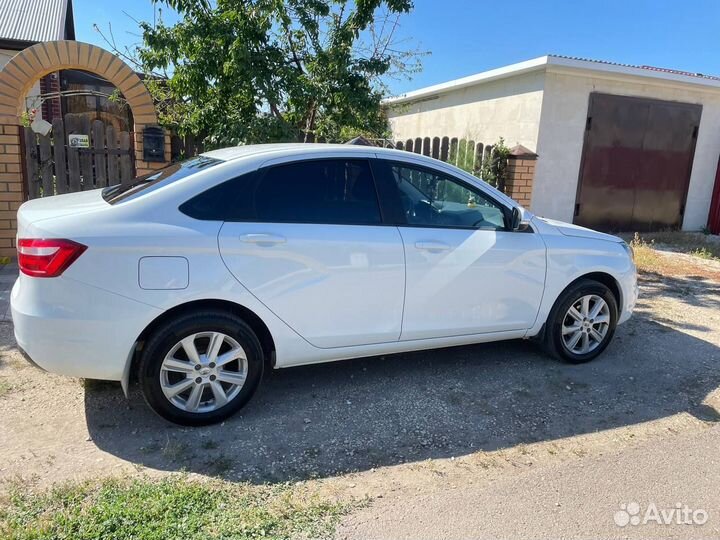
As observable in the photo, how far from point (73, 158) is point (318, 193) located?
14.9ft

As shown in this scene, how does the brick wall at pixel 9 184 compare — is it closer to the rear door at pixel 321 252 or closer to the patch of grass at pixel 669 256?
the rear door at pixel 321 252

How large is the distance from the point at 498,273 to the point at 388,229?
0.94 meters

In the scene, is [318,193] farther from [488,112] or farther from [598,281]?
[488,112]

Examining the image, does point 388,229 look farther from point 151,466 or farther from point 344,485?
point 151,466

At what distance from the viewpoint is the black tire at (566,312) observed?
4406 millimetres

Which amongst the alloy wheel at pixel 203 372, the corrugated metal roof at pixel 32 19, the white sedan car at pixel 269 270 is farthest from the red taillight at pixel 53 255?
the corrugated metal roof at pixel 32 19

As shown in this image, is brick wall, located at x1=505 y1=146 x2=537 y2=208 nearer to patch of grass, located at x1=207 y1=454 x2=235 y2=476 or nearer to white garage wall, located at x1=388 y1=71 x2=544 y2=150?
white garage wall, located at x1=388 y1=71 x2=544 y2=150

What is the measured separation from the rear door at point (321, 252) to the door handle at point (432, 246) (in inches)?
6.0

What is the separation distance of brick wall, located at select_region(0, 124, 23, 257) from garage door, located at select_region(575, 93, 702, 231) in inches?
352

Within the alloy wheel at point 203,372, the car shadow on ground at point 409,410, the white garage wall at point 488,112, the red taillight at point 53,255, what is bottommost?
the car shadow on ground at point 409,410

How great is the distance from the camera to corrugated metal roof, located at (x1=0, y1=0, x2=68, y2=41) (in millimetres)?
12617

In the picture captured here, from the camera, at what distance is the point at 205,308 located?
10.7 ft

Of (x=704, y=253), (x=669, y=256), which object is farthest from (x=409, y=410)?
(x=704, y=253)

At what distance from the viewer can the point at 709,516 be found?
9.05 ft
